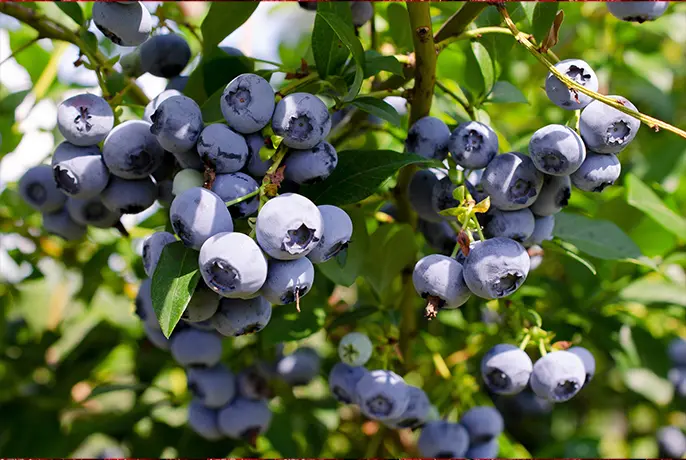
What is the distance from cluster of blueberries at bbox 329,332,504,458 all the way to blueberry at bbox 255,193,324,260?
15.6 inches

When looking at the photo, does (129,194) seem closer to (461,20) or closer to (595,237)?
(461,20)

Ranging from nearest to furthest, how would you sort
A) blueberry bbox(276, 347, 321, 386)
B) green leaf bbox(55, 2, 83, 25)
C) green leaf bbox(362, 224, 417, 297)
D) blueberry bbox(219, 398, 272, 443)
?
green leaf bbox(55, 2, 83, 25)
green leaf bbox(362, 224, 417, 297)
blueberry bbox(219, 398, 272, 443)
blueberry bbox(276, 347, 321, 386)

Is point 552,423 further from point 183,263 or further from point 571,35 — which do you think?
point 183,263

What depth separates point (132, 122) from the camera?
0.90 metres

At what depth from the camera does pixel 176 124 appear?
813mm

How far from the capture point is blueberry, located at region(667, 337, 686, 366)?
179 cm

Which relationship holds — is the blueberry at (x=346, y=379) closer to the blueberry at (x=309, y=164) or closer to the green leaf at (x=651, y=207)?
the blueberry at (x=309, y=164)

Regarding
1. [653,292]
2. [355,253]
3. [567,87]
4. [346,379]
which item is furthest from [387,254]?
[653,292]

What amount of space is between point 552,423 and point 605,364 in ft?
0.89

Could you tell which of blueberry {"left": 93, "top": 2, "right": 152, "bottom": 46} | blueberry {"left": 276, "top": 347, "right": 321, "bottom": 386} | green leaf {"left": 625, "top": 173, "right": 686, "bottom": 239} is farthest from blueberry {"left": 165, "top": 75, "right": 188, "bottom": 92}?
green leaf {"left": 625, "top": 173, "right": 686, "bottom": 239}

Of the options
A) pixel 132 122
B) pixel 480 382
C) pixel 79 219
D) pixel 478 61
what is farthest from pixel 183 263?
pixel 480 382

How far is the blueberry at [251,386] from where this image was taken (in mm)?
1392

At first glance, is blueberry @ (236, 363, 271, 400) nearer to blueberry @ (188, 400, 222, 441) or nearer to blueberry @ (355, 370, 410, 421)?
blueberry @ (188, 400, 222, 441)

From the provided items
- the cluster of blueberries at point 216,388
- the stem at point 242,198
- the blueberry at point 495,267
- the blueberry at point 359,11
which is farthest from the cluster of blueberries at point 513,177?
the cluster of blueberries at point 216,388
